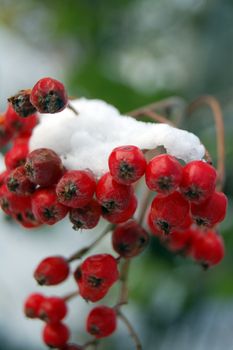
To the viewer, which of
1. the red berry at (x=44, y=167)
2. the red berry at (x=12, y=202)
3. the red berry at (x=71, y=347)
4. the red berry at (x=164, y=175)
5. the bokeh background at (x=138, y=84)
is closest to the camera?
the red berry at (x=164, y=175)

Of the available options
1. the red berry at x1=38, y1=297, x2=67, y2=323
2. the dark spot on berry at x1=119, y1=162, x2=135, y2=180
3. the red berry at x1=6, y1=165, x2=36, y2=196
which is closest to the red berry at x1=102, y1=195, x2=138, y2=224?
Result: the dark spot on berry at x1=119, y1=162, x2=135, y2=180

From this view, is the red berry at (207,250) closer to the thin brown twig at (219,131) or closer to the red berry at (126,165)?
the thin brown twig at (219,131)

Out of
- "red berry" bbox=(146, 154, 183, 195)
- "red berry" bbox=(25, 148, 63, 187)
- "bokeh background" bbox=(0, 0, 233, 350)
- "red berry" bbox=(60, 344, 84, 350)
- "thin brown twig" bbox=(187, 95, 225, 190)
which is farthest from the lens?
"bokeh background" bbox=(0, 0, 233, 350)

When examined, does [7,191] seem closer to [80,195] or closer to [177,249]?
[80,195]

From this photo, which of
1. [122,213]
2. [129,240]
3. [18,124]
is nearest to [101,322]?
[129,240]

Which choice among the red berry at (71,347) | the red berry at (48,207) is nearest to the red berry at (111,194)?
the red berry at (48,207)

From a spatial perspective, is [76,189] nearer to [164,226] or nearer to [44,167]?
[44,167]

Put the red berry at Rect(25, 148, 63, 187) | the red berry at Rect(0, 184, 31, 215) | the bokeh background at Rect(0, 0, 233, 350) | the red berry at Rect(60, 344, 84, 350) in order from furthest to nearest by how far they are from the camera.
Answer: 1. the bokeh background at Rect(0, 0, 233, 350)
2. the red berry at Rect(60, 344, 84, 350)
3. the red berry at Rect(0, 184, 31, 215)
4. the red berry at Rect(25, 148, 63, 187)

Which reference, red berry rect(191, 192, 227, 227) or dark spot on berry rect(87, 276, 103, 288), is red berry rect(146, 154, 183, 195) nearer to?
red berry rect(191, 192, 227, 227)
